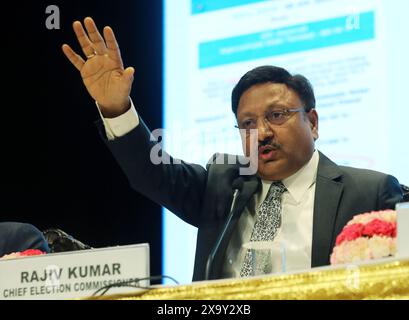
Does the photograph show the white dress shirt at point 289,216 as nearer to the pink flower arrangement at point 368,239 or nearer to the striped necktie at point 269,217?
the striped necktie at point 269,217

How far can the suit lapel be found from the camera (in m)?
2.63

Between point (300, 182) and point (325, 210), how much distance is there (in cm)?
24

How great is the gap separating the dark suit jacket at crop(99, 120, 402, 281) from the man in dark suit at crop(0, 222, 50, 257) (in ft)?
1.32

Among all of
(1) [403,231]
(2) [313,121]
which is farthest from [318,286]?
(2) [313,121]

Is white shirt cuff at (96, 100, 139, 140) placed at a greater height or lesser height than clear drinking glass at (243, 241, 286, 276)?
greater

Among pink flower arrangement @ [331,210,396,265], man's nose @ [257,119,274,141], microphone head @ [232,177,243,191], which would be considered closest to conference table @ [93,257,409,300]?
pink flower arrangement @ [331,210,396,265]

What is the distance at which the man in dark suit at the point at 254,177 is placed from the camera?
8.83ft

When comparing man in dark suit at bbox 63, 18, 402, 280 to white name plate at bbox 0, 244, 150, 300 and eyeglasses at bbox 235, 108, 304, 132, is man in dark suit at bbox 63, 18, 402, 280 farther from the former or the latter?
white name plate at bbox 0, 244, 150, 300

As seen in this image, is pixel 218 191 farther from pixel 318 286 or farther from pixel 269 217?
pixel 318 286

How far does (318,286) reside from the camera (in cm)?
172
